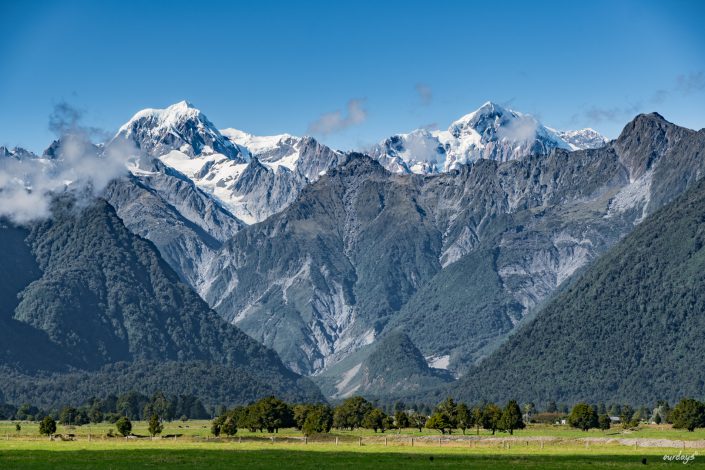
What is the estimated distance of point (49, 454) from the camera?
195 m

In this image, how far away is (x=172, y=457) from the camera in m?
190

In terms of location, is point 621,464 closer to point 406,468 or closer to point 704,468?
point 704,468

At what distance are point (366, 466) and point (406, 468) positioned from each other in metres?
5.88

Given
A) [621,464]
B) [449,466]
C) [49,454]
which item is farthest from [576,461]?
[49,454]

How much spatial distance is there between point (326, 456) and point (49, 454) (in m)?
43.6

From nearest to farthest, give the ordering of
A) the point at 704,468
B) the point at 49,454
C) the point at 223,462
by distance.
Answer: the point at 704,468, the point at 223,462, the point at 49,454

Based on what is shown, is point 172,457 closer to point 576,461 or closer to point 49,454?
point 49,454

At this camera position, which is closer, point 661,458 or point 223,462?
point 223,462

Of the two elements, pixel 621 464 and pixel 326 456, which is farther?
pixel 326 456

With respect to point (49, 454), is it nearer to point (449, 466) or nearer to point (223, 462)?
point (223, 462)

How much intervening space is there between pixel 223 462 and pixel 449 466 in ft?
107

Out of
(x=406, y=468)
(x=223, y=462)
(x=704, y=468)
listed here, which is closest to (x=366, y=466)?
(x=406, y=468)

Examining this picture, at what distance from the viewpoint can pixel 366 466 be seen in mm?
172625

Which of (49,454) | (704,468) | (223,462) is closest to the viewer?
(704,468)
